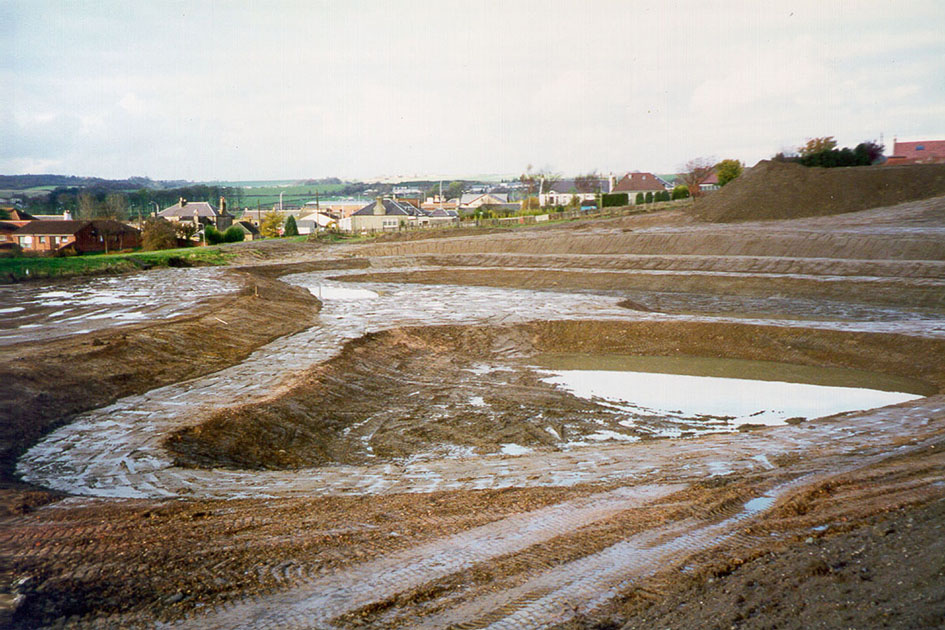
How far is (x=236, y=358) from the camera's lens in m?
17.5

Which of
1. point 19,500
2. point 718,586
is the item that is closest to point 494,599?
point 718,586

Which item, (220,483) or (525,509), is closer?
(525,509)

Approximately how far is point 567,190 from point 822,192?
8036cm

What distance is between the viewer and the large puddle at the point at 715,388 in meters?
13.6

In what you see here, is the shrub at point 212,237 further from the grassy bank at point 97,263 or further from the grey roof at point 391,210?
the grey roof at point 391,210

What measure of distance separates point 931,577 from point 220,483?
773 centimetres

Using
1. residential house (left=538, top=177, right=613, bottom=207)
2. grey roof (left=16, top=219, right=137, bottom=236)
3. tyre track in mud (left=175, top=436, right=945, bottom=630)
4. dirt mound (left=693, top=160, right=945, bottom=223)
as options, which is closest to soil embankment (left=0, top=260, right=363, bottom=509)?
tyre track in mud (left=175, top=436, right=945, bottom=630)

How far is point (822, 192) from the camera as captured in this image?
46.5 m

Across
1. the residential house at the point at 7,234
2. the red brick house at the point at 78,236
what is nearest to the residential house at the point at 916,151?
the red brick house at the point at 78,236

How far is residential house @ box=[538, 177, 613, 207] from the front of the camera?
384ft

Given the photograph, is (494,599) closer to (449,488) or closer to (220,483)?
(449,488)

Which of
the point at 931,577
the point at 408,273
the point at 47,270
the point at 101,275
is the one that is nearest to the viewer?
the point at 931,577

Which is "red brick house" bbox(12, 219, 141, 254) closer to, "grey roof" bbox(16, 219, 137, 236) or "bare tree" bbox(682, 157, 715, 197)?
"grey roof" bbox(16, 219, 137, 236)

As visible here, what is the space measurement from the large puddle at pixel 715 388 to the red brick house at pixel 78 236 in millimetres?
19839
